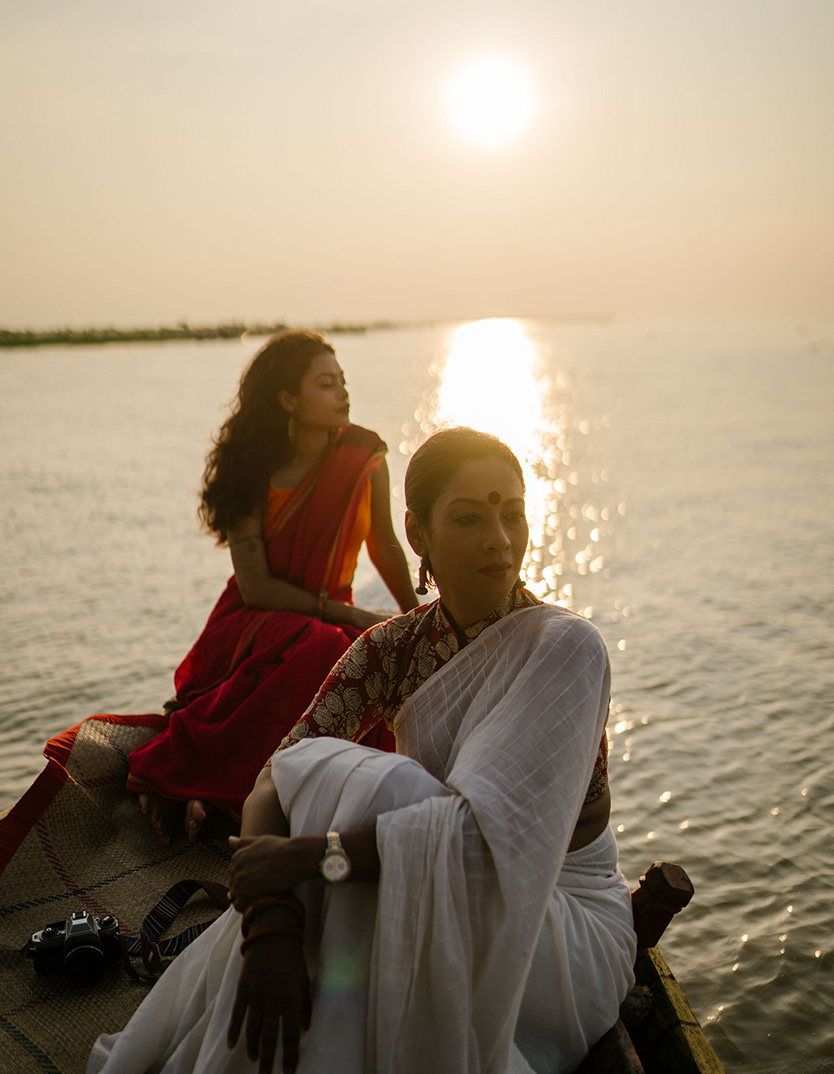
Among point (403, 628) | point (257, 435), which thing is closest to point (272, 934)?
point (403, 628)

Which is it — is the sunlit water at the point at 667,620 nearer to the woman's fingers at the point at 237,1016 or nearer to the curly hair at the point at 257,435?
the curly hair at the point at 257,435

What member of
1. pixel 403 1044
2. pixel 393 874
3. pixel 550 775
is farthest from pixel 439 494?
pixel 403 1044

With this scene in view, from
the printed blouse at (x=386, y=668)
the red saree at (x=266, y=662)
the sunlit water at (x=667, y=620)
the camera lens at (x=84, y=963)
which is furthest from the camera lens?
the sunlit water at (x=667, y=620)

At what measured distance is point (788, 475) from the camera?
13.8 metres

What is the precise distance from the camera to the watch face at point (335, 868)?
1692 mm

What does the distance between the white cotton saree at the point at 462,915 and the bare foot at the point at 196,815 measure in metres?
1.18

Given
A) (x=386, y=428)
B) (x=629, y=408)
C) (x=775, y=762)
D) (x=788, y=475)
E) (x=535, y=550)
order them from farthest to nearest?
(x=629, y=408) < (x=386, y=428) < (x=788, y=475) < (x=535, y=550) < (x=775, y=762)

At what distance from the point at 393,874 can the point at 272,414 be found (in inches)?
96.0

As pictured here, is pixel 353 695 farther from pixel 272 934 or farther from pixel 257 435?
pixel 257 435

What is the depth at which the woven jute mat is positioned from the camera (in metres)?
2.40

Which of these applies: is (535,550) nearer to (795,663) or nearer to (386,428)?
(795,663)

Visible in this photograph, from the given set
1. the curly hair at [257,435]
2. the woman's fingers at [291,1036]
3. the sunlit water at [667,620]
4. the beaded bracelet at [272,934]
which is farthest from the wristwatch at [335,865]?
the curly hair at [257,435]

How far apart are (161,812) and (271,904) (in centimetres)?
173

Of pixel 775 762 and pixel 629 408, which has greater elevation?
pixel 629 408
